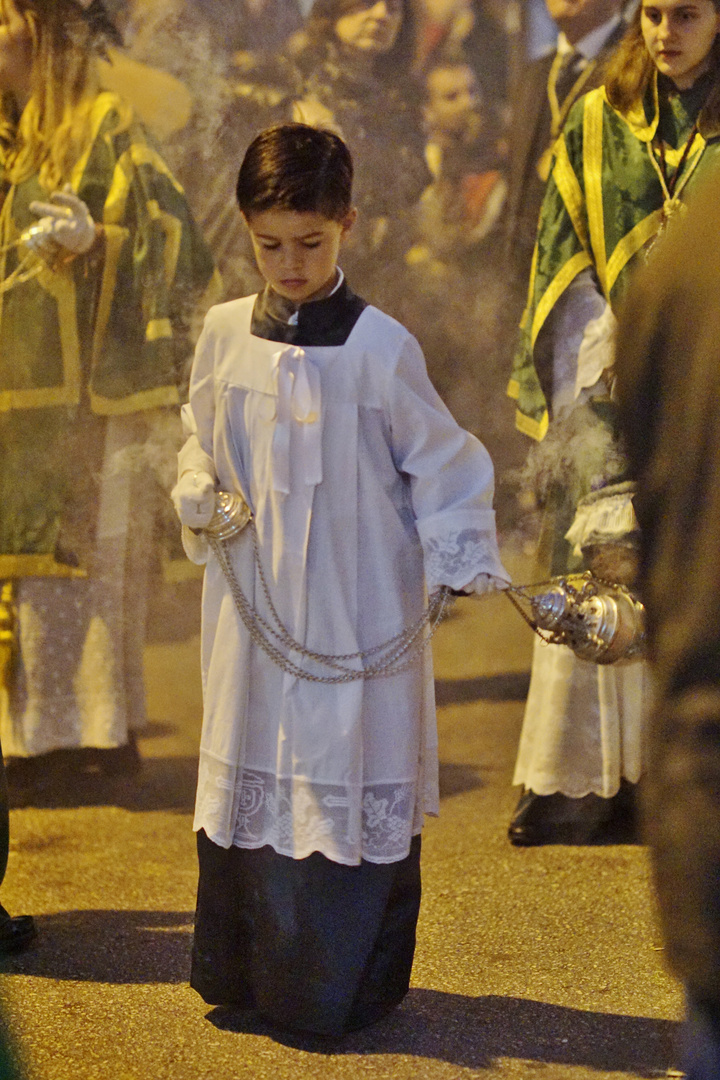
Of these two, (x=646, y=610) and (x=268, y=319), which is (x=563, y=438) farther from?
(x=646, y=610)

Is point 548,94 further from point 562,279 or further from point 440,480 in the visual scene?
point 440,480

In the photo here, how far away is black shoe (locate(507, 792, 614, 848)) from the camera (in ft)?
12.7

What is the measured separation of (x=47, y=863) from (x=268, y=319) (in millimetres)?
1943

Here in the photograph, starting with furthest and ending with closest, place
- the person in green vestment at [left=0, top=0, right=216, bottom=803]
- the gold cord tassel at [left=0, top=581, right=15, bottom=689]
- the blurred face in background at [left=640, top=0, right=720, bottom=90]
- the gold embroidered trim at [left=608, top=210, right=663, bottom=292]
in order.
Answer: the gold cord tassel at [left=0, top=581, right=15, bottom=689], the person in green vestment at [left=0, top=0, right=216, bottom=803], the gold embroidered trim at [left=608, top=210, right=663, bottom=292], the blurred face in background at [left=640, top=0, right=720, bottom=90]

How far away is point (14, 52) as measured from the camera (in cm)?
408

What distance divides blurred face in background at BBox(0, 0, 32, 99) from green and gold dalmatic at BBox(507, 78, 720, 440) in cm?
175

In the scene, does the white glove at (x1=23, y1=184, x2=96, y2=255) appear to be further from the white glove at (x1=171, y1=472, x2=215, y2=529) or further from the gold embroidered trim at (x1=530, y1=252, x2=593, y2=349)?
the white glove at (x1=171, y1=472, x2=215, y2=529)

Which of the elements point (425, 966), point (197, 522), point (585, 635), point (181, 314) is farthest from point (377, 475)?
point (181, 314)

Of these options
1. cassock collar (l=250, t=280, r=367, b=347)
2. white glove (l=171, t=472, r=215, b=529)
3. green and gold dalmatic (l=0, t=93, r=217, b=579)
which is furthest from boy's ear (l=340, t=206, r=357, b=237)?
green and gold dalmatic (l=0, t=93, r=217, b=579)

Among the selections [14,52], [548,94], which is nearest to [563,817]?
[548,94]

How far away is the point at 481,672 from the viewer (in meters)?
4.41

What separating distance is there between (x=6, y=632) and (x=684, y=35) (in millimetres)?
2843

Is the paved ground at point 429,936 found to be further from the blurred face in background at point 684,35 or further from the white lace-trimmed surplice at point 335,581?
the blurred face in background at point 684,35

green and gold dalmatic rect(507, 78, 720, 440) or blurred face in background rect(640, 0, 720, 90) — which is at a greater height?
blurred face in background rect(640, 0, 720, 90)
